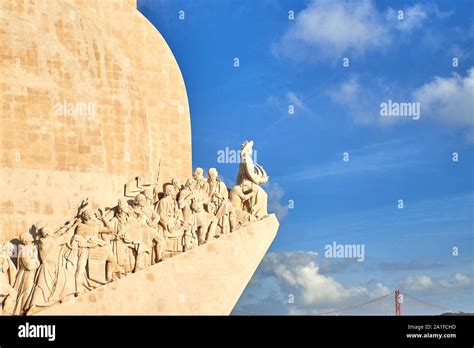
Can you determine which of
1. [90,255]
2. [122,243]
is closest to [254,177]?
[122,243]

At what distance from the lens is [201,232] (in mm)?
22656

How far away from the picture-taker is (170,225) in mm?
22375

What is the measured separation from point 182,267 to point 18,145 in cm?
377

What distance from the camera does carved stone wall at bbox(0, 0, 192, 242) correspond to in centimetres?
2195

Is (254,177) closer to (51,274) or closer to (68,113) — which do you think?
(68,113)

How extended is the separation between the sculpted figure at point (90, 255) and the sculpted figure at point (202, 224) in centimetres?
183

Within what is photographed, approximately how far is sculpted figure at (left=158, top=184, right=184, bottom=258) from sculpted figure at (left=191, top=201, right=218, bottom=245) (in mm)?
311

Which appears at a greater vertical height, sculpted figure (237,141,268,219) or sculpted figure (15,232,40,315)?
sculpted figure (237,141,268,219)

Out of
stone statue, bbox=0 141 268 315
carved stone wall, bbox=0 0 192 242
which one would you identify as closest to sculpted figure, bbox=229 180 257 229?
stone statue, bbox=0 141 268 315

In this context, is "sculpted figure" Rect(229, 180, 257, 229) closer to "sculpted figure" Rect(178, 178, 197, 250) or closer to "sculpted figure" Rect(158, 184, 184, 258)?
"sculpted figure" Rect(178, 178, 197, 250)

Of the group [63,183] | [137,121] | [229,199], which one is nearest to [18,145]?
[63,183]

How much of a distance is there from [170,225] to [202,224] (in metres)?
0.68

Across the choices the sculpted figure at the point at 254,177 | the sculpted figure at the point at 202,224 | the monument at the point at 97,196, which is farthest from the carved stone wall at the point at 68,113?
the sculpted figure at the point at 254,177
